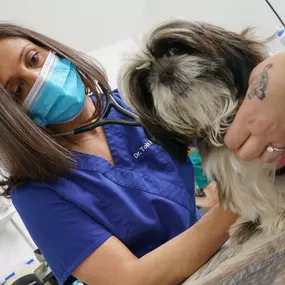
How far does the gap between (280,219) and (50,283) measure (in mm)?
1387

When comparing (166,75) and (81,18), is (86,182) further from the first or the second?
(81,18)

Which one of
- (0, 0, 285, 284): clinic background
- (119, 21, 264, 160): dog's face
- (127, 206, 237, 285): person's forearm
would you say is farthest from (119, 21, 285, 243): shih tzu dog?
(0, 0, 285, 284): clinic background

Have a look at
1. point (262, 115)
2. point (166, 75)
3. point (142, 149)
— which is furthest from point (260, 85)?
point (142, 149)

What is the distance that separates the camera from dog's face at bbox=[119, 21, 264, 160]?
76cm

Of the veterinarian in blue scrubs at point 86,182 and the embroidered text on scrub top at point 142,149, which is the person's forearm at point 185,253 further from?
the embroidered text on scrub top at point 142,149

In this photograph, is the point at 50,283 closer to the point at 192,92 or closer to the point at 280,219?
the point at 280,219

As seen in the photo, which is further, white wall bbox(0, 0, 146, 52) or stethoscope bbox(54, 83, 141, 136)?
white wall bbox(0, 0, 146, 52)

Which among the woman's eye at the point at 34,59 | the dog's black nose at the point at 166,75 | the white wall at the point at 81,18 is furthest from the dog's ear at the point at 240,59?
the white wall at the point at 81,18

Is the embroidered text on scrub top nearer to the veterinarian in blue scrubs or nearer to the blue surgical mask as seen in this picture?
the veterinarian in blue scrubs

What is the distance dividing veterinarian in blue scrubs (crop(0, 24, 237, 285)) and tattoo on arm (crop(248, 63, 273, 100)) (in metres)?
0.39

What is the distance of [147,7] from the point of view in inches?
102

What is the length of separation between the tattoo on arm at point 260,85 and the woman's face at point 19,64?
660 mm

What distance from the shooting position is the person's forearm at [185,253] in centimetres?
94

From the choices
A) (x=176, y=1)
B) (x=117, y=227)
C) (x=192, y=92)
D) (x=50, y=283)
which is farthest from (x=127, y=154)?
(x=176, y=1)
